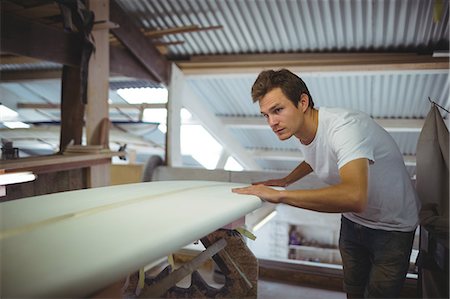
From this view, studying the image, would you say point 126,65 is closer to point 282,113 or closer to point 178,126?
point 178,126

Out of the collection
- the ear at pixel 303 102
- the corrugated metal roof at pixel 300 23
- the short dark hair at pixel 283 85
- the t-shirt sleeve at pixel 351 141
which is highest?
the corrugated metal roof at pixel 300 23

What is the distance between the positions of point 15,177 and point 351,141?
2.06 metres

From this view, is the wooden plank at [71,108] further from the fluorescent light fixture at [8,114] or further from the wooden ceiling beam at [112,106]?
the fluorescent light fixture at [8,114]

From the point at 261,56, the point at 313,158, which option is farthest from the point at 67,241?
the point at 261,56

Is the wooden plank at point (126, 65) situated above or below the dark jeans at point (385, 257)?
above

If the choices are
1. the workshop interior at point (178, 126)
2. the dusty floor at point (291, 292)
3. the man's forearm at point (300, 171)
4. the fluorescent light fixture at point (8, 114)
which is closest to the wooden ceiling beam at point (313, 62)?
the workshop interior at point (178, 126)

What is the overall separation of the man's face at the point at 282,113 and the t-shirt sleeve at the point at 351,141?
195mm

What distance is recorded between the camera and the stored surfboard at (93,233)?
→ 2.54 ft

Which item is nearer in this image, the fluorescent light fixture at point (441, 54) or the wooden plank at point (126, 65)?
the fluorescent light fixture at point (441, 54)

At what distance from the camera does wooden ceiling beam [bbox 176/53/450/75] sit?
3.43 metres

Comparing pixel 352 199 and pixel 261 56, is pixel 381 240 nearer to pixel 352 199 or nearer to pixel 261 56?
pixel 352 199

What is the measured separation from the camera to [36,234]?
1027 mm

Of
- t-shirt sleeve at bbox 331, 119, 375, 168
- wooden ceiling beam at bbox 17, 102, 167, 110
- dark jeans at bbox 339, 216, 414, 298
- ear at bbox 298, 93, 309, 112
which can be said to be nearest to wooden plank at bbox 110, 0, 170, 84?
wooden ceiling beam at bbox 17, 102, 167, 110

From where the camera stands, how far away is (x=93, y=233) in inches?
40.9
